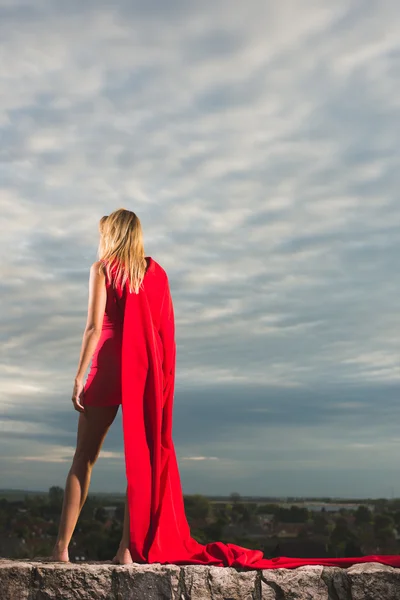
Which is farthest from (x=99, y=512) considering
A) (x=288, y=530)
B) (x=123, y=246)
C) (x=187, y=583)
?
(x=123, y=246)

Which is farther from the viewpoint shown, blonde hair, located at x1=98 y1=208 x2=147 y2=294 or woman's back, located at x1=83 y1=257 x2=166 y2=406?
blonde hair, located at x1=98 y1=208 x2=147 y2=294

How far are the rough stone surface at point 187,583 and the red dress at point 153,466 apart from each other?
0.13 meters

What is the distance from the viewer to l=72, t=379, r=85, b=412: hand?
14.9 feet

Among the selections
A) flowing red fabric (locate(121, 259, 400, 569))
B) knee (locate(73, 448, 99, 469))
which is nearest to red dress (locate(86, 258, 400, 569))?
flowing red fabric (locate(121, 259, 400, 569))

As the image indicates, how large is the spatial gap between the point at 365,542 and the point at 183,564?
22.2 m

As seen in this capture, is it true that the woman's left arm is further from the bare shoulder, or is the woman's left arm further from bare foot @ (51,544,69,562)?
bare foot @ (51,544,69,562)

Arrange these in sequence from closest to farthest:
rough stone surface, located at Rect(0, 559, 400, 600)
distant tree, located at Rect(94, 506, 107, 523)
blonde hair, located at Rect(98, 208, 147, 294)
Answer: rough stone surface, located at Rect(0, 559, 400, 600)
blonde hair, located at Rect(98, 208, 147, 294)
distant tree, located at Rect(94, 506, 107, 523)

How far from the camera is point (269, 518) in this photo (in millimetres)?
Result: 23234

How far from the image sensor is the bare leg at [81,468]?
4543 millimetres

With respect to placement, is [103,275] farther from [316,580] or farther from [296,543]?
[296,543]

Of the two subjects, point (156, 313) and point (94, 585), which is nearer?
point (94, 585)

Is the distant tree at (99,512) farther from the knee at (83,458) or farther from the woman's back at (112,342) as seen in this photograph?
the woman's back at (112,342)

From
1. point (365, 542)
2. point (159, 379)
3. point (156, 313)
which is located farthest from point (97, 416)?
point (365, 542)

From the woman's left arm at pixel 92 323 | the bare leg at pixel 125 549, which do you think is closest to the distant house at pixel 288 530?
the bare leg at pixel 125 549
